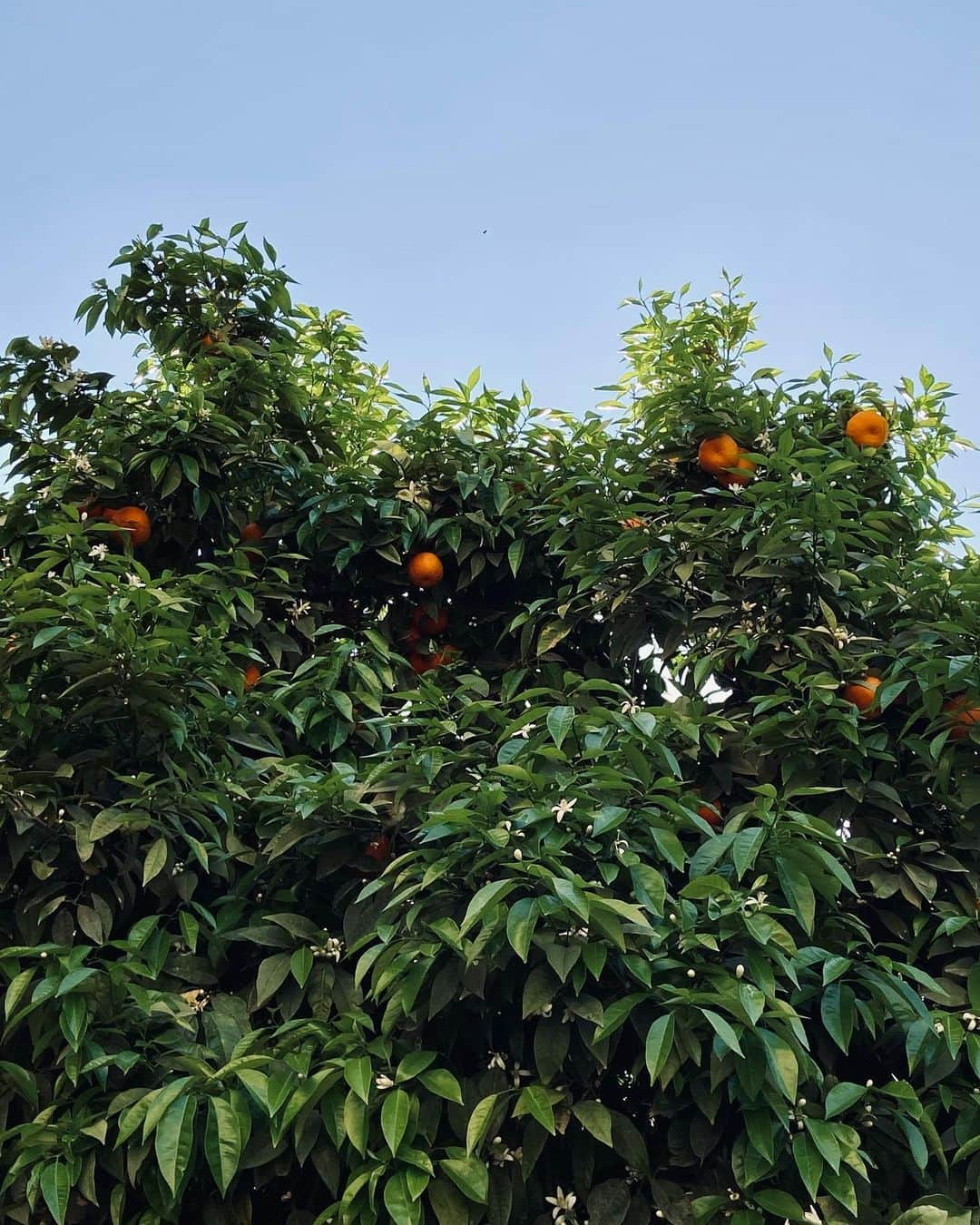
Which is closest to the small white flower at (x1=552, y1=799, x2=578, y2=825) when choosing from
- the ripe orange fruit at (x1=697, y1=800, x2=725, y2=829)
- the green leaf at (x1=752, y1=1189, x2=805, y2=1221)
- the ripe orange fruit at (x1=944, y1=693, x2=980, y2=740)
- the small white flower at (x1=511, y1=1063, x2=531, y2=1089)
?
the small white flower at (x1=511, y1=1063, x2=531, y2=1089)

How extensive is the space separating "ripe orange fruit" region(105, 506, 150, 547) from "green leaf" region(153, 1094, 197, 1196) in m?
1.62

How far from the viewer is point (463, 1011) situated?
2.45 metres

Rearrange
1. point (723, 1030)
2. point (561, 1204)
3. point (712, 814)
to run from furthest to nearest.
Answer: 1. point (712, 814)
2. point (561, 1204)
3. point (723, 1030)

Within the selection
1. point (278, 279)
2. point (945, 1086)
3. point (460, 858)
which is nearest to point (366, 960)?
point (460, 858)

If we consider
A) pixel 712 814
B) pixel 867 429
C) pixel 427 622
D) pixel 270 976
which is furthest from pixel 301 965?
pixel 867 429

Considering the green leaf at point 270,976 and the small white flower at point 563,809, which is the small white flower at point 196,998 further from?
the small white flower at point 563,809

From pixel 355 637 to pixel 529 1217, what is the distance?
1.68 metres

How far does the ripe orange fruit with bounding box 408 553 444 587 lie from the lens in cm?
354

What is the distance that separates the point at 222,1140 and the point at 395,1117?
0.86 ft

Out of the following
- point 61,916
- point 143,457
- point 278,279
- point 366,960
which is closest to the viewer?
point 366,960

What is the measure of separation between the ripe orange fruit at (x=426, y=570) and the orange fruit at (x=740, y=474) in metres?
0.72

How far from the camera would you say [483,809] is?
238 centimetres

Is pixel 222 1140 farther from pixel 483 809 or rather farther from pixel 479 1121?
pixel 483 809

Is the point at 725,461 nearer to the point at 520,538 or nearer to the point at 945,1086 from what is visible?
the point at 520,538
